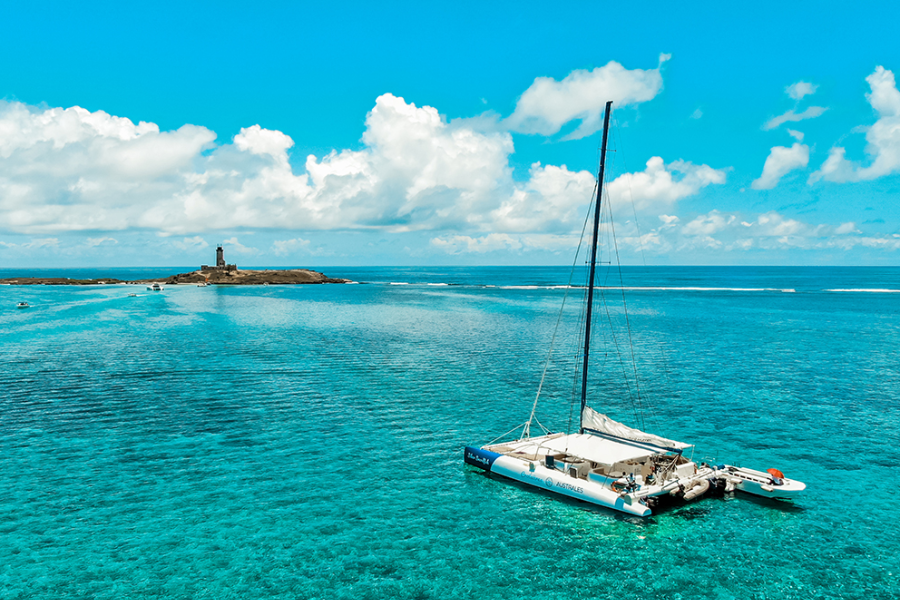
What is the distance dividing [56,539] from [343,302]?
148m

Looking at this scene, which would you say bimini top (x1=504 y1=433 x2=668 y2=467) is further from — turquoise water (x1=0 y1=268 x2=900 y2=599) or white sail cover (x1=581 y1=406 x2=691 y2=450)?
turquoise water (x1=0 y1=268 x2=900 y2=599)

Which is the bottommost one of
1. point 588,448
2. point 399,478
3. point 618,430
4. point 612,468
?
point 399,478

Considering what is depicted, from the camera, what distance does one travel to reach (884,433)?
4144cm

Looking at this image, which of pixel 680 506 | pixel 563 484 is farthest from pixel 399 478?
pixel 680 506

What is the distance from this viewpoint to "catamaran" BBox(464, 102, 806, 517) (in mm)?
29922

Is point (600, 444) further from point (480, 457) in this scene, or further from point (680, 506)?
point (480, 457)

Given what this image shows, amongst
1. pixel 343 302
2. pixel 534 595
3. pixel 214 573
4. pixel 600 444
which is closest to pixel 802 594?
pixel 534 595

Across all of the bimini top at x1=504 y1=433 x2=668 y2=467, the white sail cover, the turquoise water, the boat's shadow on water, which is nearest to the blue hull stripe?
the turquoise water

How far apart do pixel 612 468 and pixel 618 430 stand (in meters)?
3.70

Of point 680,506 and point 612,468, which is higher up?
point 612,468

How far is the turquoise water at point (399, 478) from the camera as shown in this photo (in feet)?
77.2

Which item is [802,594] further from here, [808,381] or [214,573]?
[808,381]

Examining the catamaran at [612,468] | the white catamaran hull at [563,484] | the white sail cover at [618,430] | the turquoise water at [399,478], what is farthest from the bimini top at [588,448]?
the turquoise water at [399,478]

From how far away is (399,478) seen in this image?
33375 millimetres
